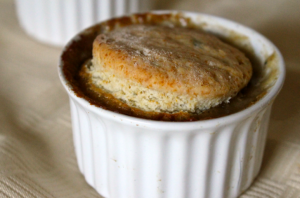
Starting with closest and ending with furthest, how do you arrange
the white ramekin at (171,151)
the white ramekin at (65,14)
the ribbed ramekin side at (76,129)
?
the white ramekin at (171,151) < the ribbed ramekin side at (76,129) < the white ramekin at (65,14)

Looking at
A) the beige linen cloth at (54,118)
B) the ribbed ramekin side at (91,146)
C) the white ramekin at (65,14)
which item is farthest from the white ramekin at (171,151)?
the white ramekin at (65,14)

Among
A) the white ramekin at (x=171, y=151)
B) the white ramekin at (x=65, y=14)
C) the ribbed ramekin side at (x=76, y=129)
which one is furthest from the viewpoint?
the white ramekin at (x=65, y=14)

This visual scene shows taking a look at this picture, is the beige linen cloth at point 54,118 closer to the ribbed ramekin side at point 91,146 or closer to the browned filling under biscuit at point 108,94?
the ribbed ramekin side at point 91,146

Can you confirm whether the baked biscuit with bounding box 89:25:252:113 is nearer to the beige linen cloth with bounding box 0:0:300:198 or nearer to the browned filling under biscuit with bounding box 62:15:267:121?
the browned filling under biscuit with bounding box 62:15:267:121

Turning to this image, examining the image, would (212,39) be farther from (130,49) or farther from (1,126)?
(1,126)

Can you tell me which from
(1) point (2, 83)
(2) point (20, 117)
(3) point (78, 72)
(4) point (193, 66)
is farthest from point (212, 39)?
(1) point (2, 83)

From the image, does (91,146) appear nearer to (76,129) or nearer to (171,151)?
(76,129)
